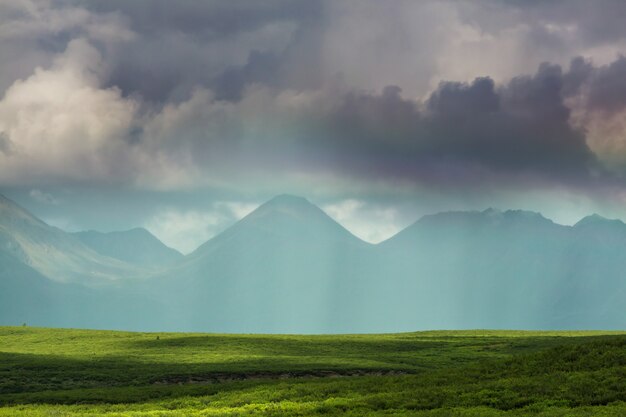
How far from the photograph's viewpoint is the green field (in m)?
51.2

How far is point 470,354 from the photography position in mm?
105812

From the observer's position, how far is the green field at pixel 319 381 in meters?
51.2

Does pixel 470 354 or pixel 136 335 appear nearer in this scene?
pixel 470 354

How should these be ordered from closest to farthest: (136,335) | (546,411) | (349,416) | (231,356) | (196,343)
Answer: (546,411) → (349,416) → (231,356) → (196,343) → (136,335)

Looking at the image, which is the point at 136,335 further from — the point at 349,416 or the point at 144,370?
the point at 349,416

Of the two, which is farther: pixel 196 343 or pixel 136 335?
pixel 136 335

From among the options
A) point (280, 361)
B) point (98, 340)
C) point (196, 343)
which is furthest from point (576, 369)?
point (98, 340)

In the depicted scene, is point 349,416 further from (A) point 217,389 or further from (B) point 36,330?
(B) point 36,330

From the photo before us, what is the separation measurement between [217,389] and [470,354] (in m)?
47.0

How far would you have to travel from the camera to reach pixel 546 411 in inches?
1826

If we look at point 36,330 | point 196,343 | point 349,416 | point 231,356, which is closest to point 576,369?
point 349,416

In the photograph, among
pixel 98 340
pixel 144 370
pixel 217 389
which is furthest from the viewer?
pixel 98 340

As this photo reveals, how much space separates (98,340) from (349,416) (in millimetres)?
93050

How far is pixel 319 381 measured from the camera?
70.9m
